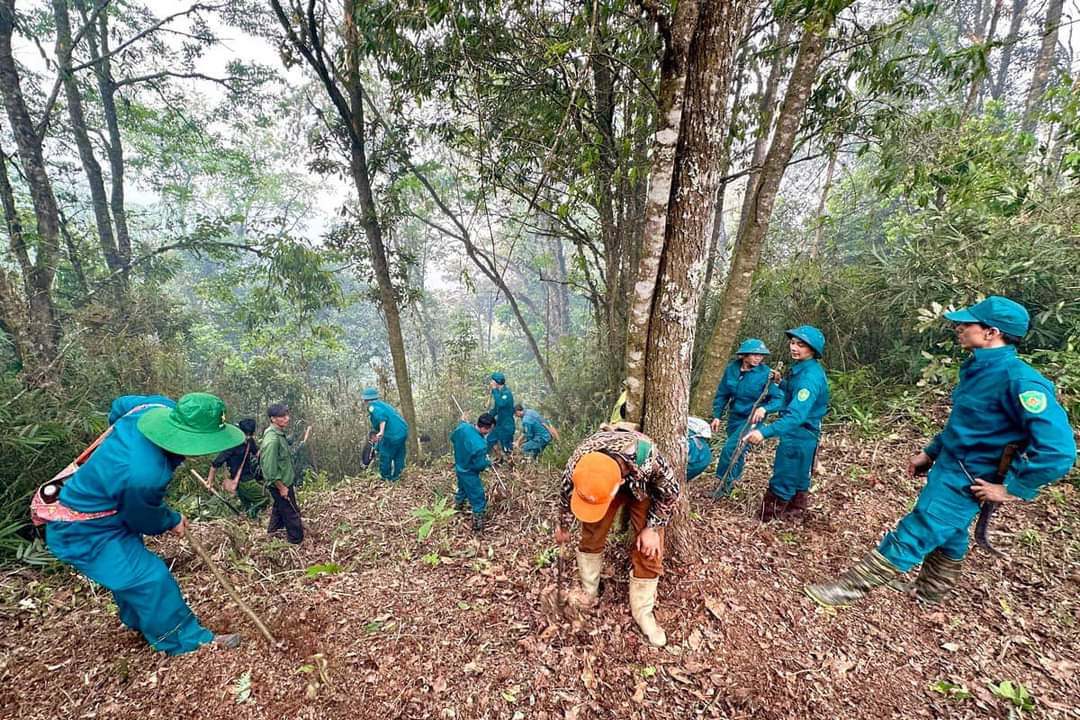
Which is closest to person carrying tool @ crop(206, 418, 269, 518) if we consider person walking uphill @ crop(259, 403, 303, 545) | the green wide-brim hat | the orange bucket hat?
person walking uphill @ crop(259, 403, 303, 545)

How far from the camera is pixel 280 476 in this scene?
15.4ft

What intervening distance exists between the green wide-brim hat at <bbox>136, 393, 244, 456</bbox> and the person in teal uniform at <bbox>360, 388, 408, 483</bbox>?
4418 millimetres

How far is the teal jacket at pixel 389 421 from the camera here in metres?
7.13

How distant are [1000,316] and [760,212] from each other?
99.8 inches

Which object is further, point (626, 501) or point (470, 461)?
point (470, 461)

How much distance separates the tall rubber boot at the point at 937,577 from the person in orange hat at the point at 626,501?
1.68m

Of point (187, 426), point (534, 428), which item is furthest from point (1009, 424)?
point (534, 428)

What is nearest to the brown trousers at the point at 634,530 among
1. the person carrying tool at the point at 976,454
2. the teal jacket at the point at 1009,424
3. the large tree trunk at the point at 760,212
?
the person carrying tool at the point at 976,454

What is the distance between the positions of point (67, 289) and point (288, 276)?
16.6 feet

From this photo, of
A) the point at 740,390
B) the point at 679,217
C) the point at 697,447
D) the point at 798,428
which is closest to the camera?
the point at 679,217

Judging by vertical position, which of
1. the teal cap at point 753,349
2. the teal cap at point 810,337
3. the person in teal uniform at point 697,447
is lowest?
the person in teal uniform at point 697,447

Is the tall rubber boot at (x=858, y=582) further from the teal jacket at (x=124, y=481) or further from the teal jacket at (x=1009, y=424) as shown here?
the teal jacket at (x=124, y=481)

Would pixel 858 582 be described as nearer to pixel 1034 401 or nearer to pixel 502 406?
pixel 1034 401

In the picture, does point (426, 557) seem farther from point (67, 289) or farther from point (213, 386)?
point (67, 289)
